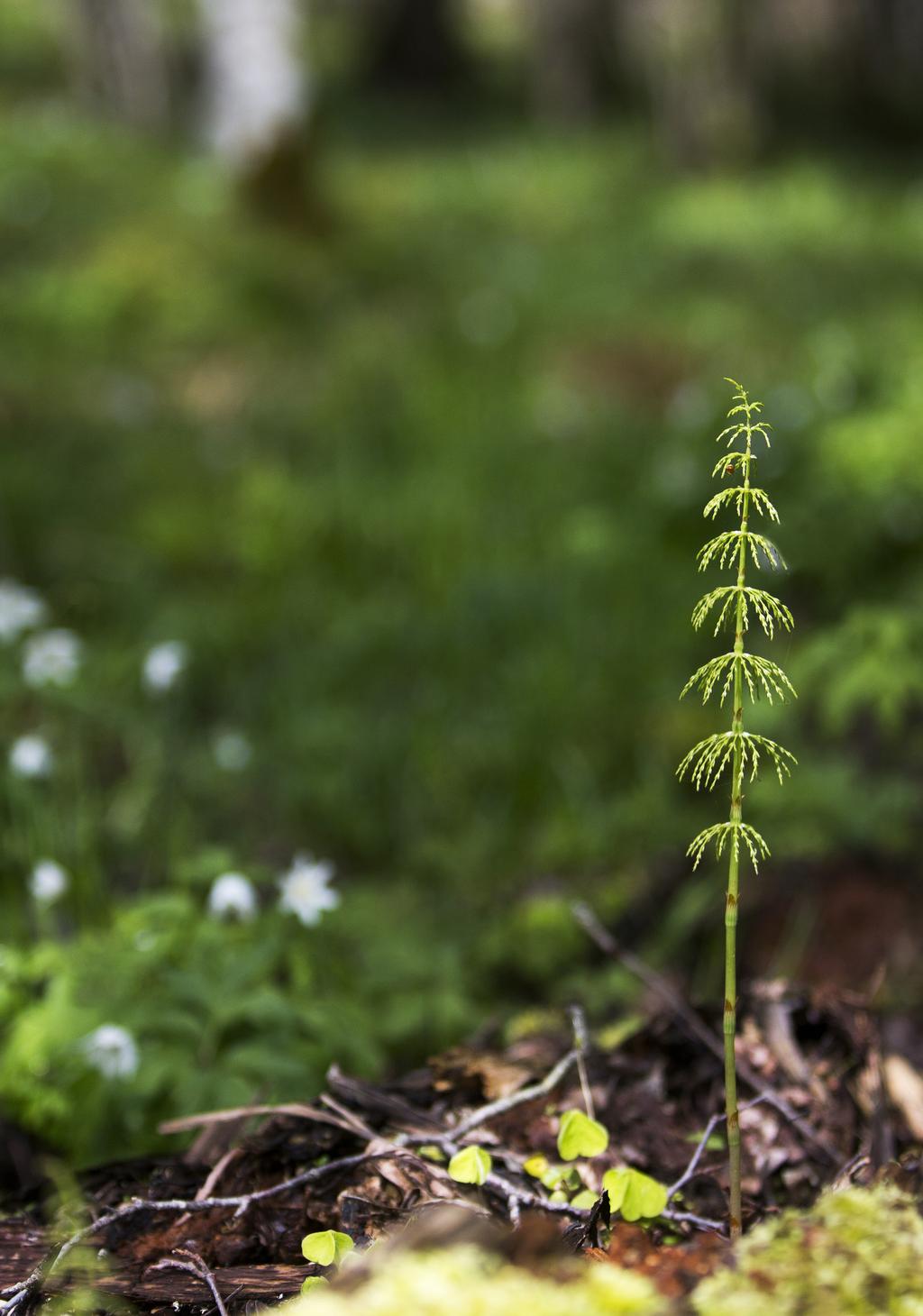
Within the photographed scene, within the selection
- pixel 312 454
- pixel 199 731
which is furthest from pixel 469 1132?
pixel 312 454

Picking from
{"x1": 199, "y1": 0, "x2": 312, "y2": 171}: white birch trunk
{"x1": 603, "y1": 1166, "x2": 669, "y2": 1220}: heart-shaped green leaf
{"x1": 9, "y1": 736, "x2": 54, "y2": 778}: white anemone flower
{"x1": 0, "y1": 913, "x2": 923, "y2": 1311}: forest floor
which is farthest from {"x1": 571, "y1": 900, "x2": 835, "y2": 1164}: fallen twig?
{"x1": 199, "y1": 0, "x2": 312, "y2": 171}: white birch trunk

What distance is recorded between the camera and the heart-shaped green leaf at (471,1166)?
160 cm

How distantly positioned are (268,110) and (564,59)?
8.81m

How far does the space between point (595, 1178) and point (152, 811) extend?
220 cm

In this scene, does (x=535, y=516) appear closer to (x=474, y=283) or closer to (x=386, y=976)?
(x=386, y=976)

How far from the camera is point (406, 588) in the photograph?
16.2ft

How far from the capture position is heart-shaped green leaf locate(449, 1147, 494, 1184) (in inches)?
62.8

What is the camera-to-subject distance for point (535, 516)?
17.5ft

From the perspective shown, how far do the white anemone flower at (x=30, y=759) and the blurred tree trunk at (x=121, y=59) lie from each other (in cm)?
1336

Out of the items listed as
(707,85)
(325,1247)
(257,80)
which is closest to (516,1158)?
(325,1247)

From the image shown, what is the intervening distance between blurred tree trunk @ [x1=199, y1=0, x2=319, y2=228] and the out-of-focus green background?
0.15 ft

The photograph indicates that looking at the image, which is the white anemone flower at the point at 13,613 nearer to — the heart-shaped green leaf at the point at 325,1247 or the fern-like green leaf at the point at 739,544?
the heart-shaped green leaf at the point at 325,1247

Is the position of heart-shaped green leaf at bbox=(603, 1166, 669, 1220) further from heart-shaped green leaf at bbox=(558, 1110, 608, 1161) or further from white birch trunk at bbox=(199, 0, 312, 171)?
white birch trunk at bbox=(199, 0, 312, 171)

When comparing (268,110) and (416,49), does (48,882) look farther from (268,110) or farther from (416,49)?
(416,49)
